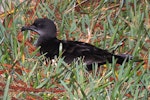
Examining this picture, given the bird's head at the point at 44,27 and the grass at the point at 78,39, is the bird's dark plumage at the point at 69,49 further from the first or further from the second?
the grass at the point at 78,39

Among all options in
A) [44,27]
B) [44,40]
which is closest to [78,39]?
[44,40]

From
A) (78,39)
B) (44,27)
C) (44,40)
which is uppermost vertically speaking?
(44,27)

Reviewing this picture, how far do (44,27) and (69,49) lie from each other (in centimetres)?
112

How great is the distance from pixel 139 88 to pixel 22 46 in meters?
1.43

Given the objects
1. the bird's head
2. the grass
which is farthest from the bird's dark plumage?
the grass

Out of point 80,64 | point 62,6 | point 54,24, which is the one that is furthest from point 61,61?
point 62,6

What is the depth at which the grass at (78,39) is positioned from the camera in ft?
15.9

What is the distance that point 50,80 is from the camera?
199 inches

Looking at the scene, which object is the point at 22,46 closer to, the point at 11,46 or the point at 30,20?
the point at 11,46

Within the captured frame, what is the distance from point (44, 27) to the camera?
699 centimetres

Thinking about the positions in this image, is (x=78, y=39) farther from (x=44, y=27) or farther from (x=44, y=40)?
(x=44, y=27)

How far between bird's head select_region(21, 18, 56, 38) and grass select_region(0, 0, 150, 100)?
132 mm

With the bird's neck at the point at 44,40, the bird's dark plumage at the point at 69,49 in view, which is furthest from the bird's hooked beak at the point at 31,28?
the bird's neck at the point at 44,40

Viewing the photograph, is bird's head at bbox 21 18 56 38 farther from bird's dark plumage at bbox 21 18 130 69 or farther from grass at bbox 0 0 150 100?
grass at bbox 0 0 150 100
